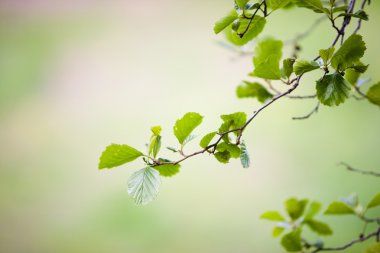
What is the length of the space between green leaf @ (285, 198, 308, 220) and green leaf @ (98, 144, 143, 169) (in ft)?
1.35

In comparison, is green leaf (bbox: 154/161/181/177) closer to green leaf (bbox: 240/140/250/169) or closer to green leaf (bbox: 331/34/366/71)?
green leaf (bbox: 240/140/250/169)

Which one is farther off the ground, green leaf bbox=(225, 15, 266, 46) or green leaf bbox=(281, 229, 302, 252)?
green leaf bbox=(225, 15, 266, 46)

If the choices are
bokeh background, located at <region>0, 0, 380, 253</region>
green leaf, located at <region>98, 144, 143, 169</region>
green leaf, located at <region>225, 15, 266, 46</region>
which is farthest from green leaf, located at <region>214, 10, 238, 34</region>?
bokeh background, located at <region>0, 0, 380, 253</region>

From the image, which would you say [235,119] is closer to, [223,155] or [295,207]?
[223,155]

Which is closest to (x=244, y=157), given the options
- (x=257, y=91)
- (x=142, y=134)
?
(x=257, y=91)

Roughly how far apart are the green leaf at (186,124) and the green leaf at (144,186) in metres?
0.08

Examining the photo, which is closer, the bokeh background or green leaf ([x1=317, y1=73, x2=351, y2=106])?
green leaf ([x1=317, y1=73, x2=351, y2=106])

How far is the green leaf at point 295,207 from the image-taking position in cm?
74

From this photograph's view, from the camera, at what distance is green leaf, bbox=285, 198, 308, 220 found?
74 cm

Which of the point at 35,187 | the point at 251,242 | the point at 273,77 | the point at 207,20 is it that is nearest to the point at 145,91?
the point at 207,20

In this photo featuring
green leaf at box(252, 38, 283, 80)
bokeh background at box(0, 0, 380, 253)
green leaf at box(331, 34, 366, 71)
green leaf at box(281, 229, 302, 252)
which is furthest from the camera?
bokeh background at box(0, 0, 380, 253)

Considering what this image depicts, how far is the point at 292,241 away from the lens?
2.18 feet

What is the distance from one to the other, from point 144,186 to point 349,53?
0.34m

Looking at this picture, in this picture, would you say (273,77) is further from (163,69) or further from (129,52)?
(129,52)
